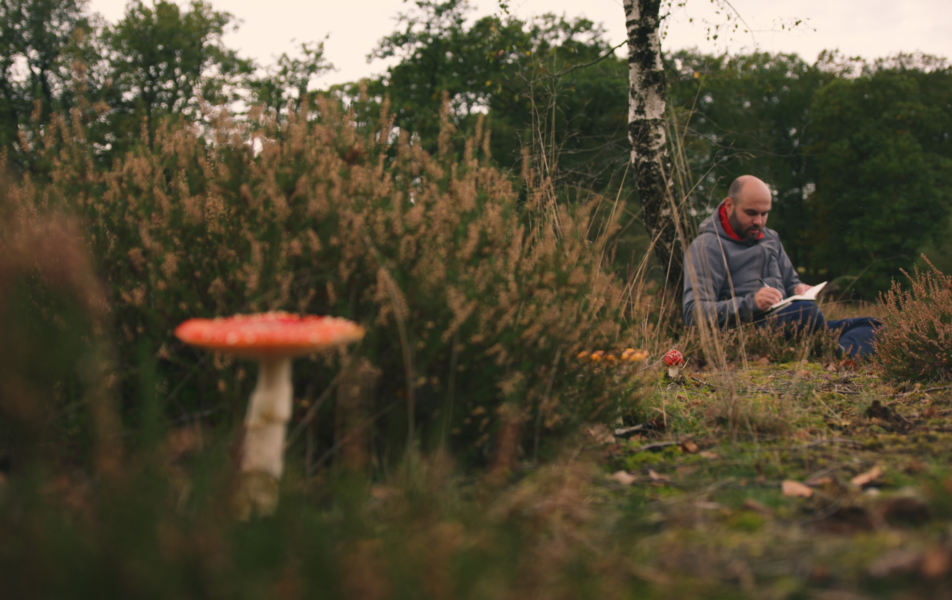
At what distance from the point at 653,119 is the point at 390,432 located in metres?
5.11

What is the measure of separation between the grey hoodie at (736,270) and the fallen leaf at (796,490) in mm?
3300

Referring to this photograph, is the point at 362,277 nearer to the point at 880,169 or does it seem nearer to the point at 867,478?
the point at 867,478

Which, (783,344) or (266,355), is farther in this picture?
(783,344)

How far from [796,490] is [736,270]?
14.0 ft

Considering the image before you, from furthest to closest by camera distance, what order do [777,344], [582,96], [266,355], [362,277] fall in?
[582,96], [777,344], [362,277], [266,355]

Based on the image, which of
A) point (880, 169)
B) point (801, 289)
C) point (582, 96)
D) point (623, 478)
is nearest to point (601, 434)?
point (623, 478)

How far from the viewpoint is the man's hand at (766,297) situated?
502 centimetres

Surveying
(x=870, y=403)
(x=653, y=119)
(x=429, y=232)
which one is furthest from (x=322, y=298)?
(x=653, y=119)

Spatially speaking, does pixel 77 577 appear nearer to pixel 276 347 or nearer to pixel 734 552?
pixel 276 347

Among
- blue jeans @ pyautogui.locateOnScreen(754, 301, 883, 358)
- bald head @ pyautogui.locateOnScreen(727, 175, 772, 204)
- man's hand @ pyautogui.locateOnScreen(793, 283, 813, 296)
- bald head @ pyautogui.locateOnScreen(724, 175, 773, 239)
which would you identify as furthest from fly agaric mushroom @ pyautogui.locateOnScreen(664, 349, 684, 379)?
man's hand @ pyautogui.locateOnScreen(793, 283, 813, 296)

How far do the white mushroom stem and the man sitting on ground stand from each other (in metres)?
4.40

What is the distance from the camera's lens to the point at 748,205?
5.46 meters

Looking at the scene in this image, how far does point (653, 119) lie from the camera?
596cm

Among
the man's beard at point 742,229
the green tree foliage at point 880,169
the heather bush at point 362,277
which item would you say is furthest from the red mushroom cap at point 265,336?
the green tree foliage at point 880,169
